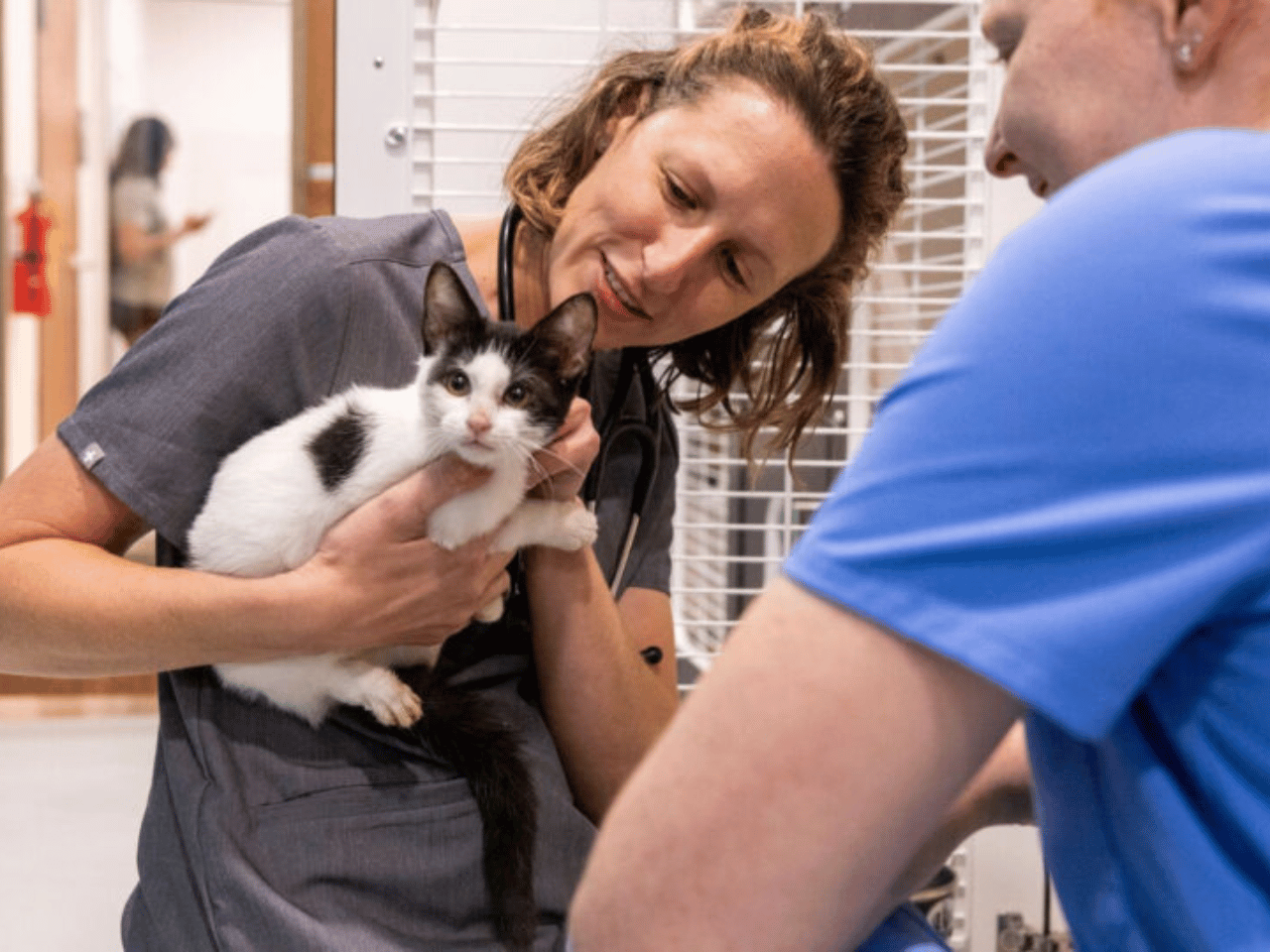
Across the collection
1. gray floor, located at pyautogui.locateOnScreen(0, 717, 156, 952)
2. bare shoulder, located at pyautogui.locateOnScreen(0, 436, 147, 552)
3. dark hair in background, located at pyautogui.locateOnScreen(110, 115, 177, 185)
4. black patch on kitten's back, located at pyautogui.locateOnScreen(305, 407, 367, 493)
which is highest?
dark hair in background, located at pyautogui.locateOnScreen(110, 115, 177, 185)

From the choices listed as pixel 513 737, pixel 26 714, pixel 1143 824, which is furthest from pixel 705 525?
pixel 26 714

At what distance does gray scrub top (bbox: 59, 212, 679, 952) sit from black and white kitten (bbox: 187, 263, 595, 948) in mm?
26

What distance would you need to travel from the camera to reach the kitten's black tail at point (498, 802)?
3.57ft

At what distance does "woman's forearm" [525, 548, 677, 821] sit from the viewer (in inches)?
46.3

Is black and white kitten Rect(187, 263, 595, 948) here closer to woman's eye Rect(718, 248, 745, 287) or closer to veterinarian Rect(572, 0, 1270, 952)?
woman's eye Rect(718, 248, 745, 287)

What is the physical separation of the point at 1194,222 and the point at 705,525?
1144mm

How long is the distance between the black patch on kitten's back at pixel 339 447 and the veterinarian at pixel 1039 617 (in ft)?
2.23

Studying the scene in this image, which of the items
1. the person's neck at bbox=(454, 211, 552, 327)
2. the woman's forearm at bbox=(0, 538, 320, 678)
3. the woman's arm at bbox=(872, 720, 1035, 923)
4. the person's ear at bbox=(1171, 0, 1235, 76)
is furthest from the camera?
the person's neck at bbox=(454, 211, 552, 327)

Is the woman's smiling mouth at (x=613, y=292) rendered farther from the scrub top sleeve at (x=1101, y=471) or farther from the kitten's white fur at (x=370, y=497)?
the scrub top sleeve at (x=1101, y=471)

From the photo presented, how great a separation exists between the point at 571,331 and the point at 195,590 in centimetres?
38

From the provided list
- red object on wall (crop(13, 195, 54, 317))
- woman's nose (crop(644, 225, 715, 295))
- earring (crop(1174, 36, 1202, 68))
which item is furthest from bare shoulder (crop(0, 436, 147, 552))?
red object on wall (crop(13, 195, 54, 317))

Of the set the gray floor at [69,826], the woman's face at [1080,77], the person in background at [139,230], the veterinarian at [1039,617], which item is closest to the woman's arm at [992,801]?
the veterinarian at [1039,617]

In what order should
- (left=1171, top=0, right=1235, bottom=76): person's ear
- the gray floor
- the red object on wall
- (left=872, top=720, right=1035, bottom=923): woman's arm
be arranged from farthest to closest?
the red object on wall
the gray floor
(left=872, top=720, right=1035, bottom=923): woman's arm
(left=1171, top=0, right=1235, bottom=76): person's ear

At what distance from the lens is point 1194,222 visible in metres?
0.44
